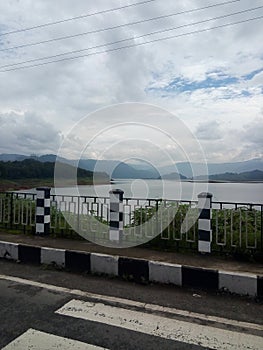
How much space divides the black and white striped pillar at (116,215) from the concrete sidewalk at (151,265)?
47 centimetres

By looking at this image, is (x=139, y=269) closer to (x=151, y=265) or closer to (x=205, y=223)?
(x=151, y=265)

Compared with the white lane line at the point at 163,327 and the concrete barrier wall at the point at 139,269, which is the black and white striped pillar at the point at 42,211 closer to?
the concrete barrier wall at the point at 139,269

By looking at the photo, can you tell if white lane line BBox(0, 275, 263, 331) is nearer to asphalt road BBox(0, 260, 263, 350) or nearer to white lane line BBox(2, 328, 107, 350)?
asphalt road BBox(0, 260, 263, 350)

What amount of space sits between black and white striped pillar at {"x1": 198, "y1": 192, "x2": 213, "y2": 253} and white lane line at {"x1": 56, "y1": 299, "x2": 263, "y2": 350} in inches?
90.5

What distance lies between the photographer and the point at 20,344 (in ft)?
8.77

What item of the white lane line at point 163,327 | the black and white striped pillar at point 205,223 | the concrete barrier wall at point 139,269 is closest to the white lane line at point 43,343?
the white lane line at point 163,327

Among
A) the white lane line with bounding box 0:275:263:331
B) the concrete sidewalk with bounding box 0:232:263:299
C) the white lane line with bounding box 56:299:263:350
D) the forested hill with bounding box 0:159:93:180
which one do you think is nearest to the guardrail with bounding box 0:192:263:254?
the concrete sidewalk with bounding box 0:232:263:299

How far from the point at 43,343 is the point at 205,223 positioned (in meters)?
3.41

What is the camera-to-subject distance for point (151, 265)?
4637mm

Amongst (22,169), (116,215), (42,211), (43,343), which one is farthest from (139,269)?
(22,169)

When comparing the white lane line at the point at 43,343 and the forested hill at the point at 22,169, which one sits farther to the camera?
the forested hill at the point at 22,169

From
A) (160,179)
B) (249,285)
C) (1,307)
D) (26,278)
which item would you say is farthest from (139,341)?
(160,179)

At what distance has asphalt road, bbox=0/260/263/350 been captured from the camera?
2.77m

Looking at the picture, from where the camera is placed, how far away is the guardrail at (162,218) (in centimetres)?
549
